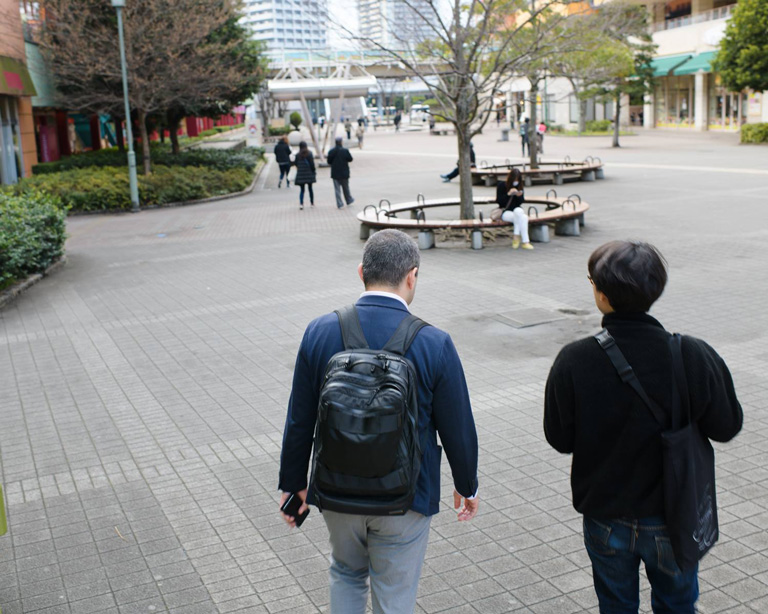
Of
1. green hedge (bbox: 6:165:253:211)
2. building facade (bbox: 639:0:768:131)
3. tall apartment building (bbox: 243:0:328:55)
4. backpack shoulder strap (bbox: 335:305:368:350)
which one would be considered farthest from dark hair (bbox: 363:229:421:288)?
building facade (bbox: 639:0:768:131)

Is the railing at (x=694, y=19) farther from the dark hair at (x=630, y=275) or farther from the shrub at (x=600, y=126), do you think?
the dark hair at (x=630, y=275)

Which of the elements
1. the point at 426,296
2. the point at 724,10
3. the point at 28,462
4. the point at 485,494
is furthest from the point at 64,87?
the point at 724,10

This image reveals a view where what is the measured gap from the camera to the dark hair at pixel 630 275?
2.75 meters

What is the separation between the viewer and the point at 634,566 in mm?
2902

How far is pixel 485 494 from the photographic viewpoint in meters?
5.27

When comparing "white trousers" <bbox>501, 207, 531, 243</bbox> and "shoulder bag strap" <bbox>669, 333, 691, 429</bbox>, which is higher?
"shoulder bag strap" <bbox>669, 333, 691, 429</bbox>

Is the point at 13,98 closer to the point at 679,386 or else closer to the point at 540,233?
the point at 540,233

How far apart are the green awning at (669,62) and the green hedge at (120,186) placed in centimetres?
3403

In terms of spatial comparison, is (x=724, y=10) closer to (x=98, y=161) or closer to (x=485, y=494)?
(x=98, y=161)

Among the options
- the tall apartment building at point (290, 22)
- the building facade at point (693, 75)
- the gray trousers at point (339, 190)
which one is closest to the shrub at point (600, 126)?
the building facade at point (693, 75)

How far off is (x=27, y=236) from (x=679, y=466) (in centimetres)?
1183

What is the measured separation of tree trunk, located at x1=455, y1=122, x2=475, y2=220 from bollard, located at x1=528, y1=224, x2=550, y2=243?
1555 millimetres

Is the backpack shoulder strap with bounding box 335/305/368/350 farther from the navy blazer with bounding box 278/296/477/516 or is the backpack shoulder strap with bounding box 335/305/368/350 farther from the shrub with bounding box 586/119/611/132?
the shrub with bounding box 586/119/611/132

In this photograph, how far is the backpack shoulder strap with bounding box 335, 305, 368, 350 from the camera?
284cm
